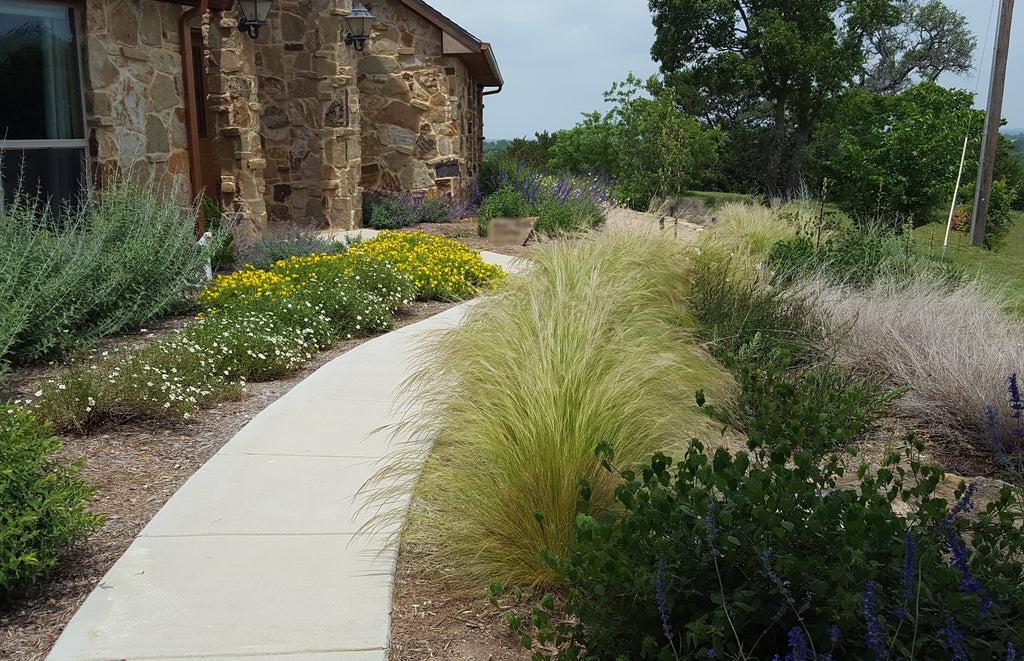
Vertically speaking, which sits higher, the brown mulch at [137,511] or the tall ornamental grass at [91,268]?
the tall ornamental grass at [91,268]

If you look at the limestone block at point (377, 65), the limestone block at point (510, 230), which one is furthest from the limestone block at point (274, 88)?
the limestone block at point (510, 230)

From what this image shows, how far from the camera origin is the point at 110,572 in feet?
11.1

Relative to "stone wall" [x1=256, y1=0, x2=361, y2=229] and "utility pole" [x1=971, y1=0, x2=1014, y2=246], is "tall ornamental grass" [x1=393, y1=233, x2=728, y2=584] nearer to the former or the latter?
"stone wall" [x1=256, y1=0, x2=361, y2=229]

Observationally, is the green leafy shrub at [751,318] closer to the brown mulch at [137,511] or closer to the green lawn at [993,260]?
the green lawn at [993,260]

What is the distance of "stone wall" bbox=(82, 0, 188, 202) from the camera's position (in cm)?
812

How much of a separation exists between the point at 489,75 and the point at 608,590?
17408mm

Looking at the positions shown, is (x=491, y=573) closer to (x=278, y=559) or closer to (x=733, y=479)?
(x=278, y=559)

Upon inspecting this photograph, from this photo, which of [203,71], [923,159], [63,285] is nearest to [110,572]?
[63,285]

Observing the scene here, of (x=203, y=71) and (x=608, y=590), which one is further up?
(x=203, y=71)

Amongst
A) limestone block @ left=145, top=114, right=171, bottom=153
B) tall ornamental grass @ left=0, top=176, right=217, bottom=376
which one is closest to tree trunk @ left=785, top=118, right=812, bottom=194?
limestone block @ left=145, top=114, right=171, bottom=153

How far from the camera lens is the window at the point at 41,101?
25.1 feet

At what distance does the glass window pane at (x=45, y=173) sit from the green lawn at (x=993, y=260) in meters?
8.55

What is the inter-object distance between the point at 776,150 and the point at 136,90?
2548 centimetres

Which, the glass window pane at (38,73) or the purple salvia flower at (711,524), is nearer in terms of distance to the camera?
the purple salvia flower at (711,524)
